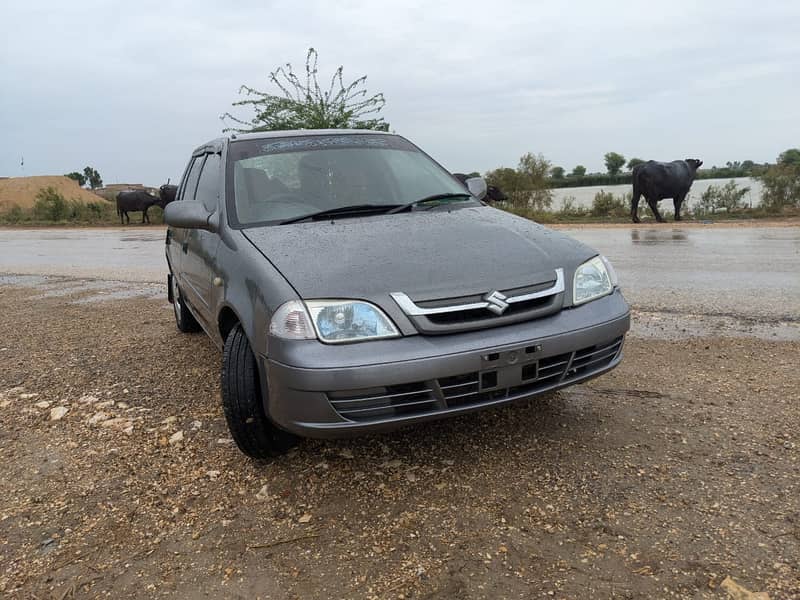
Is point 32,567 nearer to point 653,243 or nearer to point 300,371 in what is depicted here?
point 300,371

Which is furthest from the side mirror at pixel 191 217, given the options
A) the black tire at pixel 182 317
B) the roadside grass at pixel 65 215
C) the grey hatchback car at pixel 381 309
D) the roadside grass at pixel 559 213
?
the roadside grass at pixel 65 215

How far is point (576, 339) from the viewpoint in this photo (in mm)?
2850

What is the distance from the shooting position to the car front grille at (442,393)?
8.48 ft

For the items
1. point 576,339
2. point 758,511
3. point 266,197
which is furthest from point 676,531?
point 266,197

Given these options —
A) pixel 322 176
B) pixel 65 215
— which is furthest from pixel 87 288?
pixel 65 215

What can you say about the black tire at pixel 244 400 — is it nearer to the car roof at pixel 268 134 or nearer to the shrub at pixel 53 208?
the car roof at pixel 268 134

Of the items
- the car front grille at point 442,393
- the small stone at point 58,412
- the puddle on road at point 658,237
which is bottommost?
the small stone at point 58,412

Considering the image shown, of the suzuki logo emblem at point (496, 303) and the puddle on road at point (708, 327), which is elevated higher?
the suzuki logo emblem at point (496, 303)

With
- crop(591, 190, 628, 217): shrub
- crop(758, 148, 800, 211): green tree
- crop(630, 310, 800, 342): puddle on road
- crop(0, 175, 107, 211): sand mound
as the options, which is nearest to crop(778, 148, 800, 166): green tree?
crop(758, 148, 800, 211): green tree

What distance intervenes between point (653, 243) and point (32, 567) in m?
12.7

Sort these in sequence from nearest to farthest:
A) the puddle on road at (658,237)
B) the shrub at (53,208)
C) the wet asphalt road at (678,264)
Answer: the wet asphalt road at (678,264) < the puddle on road at (658,237) < the shrub at (53,208)

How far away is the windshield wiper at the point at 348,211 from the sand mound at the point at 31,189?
61.8 meters

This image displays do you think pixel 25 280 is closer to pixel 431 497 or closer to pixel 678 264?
pixel 431 497

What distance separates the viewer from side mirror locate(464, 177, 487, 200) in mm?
4406
